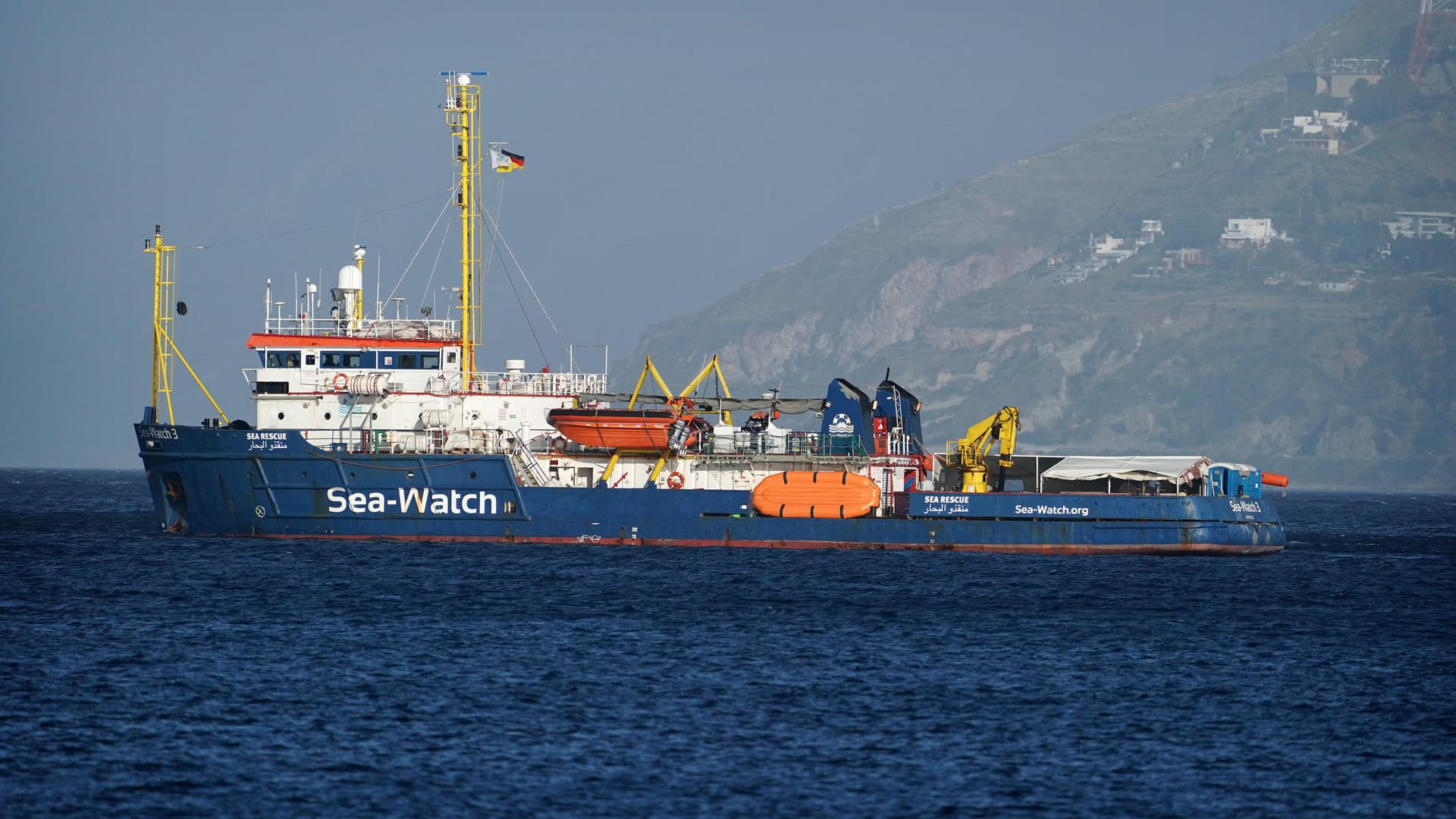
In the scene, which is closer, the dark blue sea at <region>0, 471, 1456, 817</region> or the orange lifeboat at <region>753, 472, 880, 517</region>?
the dark blue sea at <region>0, 471, 1456, 817</region>

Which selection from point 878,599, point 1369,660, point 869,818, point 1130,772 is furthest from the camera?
point 878,599

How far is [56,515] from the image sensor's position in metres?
81.6

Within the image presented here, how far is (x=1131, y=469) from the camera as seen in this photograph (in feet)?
180

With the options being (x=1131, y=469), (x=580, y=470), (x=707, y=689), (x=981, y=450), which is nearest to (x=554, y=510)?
(x=580, y=470)

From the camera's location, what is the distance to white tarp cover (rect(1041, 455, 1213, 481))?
53.6 m

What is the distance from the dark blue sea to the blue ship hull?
1158mm

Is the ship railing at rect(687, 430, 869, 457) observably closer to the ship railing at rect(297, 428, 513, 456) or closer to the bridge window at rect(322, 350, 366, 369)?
the ship railing at rect(297, 428, 513, 456)

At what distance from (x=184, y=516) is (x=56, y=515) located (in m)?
32.6

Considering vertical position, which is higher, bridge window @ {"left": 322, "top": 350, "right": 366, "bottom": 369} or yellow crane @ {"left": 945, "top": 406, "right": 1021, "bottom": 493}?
bridge window @ {"left": 322, "top": 350, "right": 366, "bottom": 369}

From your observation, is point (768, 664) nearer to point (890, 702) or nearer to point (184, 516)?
point (890, 702)

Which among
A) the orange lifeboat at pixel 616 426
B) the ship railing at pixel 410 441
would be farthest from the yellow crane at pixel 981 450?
Answer: the ship railing at pixel 410 441

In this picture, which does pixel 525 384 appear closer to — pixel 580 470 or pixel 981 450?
pixel 580 470

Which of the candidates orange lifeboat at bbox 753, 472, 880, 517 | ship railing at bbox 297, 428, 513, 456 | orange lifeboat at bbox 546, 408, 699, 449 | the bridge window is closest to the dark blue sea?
orange lifeboat at bbox 753, 472, 880, 517

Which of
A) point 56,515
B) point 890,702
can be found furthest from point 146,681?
point 56,515
